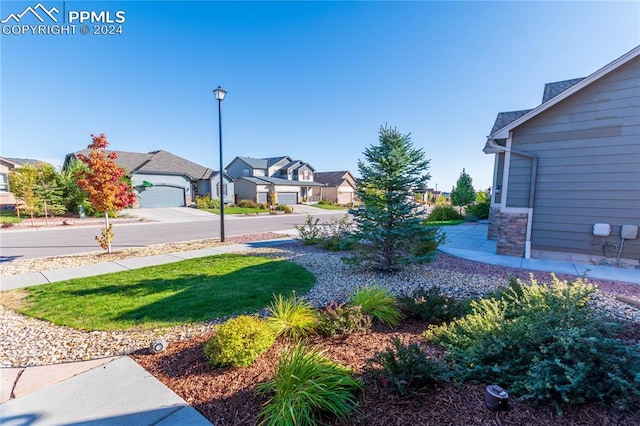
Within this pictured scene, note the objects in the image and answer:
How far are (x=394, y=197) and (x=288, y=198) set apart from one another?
31.0 m

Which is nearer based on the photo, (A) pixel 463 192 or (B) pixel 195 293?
(B) pixel 195 293

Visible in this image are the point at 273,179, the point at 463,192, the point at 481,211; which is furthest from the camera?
the point at 273,179

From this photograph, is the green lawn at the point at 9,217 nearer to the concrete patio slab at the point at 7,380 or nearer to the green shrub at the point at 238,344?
the concrete patio slab at the point at 7,380

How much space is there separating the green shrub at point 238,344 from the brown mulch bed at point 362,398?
0.32ft

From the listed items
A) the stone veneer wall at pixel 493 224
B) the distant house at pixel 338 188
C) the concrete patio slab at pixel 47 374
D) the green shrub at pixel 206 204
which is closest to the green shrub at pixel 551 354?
the concrete patio slab at pixel 47 374

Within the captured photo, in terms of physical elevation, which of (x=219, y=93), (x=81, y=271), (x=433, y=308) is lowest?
(x=81, y=271)

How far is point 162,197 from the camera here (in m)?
27.3

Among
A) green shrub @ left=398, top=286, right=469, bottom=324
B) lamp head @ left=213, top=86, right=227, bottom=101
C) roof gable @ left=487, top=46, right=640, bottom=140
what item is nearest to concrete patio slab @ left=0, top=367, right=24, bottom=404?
green shrub @ left=398, top=286, right=469, bottom=324

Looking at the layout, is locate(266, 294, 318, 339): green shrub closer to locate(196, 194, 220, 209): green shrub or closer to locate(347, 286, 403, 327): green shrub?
locate(347, 286, 403, 327): green shrub

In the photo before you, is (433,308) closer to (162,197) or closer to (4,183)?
(162,197)

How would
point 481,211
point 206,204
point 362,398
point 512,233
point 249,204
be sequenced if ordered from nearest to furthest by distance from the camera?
1. point 362,398
2. point 512,233
3. point 481,211
4. point 206,204
5. point 249,204

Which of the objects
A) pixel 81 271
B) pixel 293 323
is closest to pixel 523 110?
pixel 293 323

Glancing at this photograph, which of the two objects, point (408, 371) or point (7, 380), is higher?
point (408, 371)

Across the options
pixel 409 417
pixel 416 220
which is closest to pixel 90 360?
pixel 409 417
